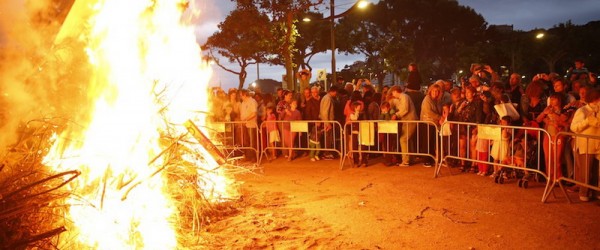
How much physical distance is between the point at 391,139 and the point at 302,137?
2.53 m

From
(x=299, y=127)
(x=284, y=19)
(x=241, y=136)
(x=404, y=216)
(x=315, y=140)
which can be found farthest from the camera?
(x=284, y=19)

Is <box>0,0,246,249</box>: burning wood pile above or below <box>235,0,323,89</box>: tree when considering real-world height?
below

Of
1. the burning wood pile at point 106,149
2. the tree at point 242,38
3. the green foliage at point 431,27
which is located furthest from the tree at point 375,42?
the burning wood pile at point 106,149

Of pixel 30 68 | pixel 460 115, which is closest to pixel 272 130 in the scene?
pixel 460 115

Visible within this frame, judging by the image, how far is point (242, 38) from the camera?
102 ft

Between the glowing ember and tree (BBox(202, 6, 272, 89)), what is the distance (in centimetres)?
572

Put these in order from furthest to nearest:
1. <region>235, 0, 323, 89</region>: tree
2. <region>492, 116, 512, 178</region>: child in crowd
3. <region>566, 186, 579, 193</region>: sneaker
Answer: <region>235, 0, 323, 89</region>: tree, <region>492, 116, 512, 178</region>: child in crowd, <region>566, 186, 579, 193</region>: sneaker

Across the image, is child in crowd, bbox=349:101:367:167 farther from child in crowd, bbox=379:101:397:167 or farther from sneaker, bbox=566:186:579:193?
sneaker, bbox=566:186:579:193

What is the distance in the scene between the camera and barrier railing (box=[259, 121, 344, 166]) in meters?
12.1

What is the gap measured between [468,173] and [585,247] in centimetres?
446

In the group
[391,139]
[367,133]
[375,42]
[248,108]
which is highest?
[375,42]

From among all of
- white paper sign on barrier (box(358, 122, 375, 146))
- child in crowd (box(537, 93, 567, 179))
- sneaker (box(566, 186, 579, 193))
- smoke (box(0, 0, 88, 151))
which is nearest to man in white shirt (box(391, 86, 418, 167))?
white paper sign on barrier (box(358, 122, 375, 146))

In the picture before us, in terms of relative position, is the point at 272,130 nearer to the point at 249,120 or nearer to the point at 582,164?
the point at 249,120

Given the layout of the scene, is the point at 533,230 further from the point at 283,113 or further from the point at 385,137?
the point at 283,113
